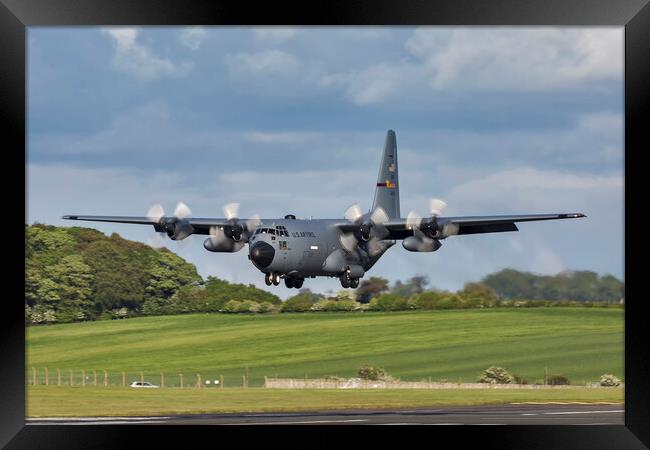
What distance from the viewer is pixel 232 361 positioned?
2082 inches

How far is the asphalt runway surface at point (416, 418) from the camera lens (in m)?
25.3

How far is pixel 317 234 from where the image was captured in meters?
37.9

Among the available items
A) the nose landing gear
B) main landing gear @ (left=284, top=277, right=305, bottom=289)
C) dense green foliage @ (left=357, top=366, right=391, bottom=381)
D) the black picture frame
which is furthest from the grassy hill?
the black picture frame

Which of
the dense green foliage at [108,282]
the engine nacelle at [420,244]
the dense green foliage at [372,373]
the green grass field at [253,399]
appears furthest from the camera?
the dense green foliage at [108,282]

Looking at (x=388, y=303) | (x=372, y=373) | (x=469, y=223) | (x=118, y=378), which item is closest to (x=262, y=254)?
(x=469, y=223)

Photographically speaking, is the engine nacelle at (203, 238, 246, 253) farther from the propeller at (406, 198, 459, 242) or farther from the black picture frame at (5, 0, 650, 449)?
the black picture frame at (5, 0, 650, 449)

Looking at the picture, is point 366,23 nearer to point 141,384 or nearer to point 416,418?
point 416,418

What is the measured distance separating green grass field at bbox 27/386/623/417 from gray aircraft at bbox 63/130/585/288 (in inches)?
187

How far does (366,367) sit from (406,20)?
3549cm

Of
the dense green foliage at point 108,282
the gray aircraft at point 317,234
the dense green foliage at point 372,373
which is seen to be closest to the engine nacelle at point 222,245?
the gray aircraft at point 317,234

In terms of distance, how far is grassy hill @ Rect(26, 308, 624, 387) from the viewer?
50.7 m

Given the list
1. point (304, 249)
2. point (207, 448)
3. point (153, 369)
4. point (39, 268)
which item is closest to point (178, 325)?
point (153, 369)

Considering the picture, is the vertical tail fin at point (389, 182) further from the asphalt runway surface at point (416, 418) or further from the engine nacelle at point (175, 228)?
the asphalt runway surface at point (416, 418)

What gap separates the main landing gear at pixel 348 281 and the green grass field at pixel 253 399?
4484 mm
